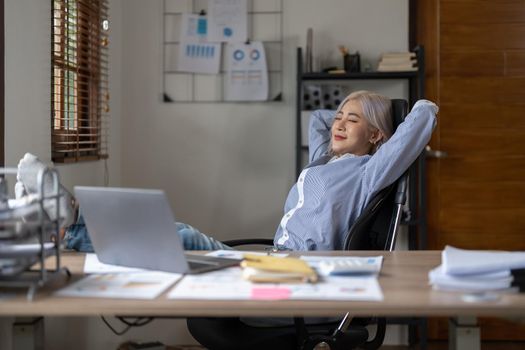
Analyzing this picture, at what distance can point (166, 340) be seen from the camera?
4.18 m

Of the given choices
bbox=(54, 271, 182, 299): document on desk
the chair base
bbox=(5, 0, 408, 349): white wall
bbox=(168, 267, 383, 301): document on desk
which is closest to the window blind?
bbox=(5, 0, 408, 349): white wall

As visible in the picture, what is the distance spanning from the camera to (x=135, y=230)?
1729 millimetres

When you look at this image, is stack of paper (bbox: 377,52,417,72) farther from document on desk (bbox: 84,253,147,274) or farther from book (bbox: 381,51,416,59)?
document on desk (bbox: 84,253,147,274)

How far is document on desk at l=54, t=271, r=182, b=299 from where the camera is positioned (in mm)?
1550

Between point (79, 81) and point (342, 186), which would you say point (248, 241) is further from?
point (79, 81)

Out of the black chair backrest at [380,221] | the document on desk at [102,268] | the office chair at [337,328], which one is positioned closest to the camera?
the document on desk at [102,268]

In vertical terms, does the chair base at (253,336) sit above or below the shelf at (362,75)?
below

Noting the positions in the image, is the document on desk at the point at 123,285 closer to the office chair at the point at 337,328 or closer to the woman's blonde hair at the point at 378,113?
the office chair at the point at 337,328

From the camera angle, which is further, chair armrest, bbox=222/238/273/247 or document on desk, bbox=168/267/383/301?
chair armrest, bbox=222/238/273/247

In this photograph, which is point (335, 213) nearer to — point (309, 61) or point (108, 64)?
point (309, 61)

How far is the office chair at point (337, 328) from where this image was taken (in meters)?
2.29

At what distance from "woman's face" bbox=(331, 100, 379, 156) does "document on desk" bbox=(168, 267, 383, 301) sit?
127cm

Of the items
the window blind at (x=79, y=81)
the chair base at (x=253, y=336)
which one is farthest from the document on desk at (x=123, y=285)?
the window blind at (x=79, y=81)

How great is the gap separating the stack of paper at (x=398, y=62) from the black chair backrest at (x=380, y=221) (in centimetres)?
153
